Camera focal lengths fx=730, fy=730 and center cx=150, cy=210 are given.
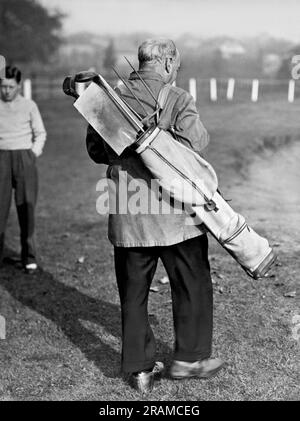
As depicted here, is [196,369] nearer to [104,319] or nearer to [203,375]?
[203,375]

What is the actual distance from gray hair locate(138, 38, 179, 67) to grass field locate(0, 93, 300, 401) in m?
2.16

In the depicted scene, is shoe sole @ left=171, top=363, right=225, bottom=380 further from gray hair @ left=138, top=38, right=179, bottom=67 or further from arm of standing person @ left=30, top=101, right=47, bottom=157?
arm of standing person @ left=30, top=101, right=47, bottom=157

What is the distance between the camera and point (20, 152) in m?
→ 8.09

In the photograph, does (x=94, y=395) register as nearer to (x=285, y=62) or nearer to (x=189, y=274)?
(x=189, y=274)

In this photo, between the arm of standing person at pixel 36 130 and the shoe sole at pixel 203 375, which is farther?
the arm of standing person at pixel 36 130

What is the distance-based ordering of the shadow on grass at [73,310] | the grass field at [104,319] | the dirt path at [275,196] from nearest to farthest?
the grass field at [104,319], the shadow on grass at [73,310], the dirt path at [275,196]

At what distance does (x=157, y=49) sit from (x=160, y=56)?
1.8 inches

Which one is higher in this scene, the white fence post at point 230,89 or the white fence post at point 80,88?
the white fence post at point 80,88

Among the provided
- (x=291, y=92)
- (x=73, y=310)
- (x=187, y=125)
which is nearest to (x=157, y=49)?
(x=187, y=125)

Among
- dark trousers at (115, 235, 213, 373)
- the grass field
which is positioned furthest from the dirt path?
dark trousers at (115, 235, 213, 373)

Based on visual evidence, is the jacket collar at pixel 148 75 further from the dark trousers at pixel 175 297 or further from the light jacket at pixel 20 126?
the light jacket at pixel 20 126

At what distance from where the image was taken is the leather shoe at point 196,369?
4.86 metres

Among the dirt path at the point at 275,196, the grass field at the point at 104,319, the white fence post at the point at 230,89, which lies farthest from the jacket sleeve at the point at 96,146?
the white fence post at the point at 230,89

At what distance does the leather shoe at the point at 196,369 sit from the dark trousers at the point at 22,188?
12.5 feet
